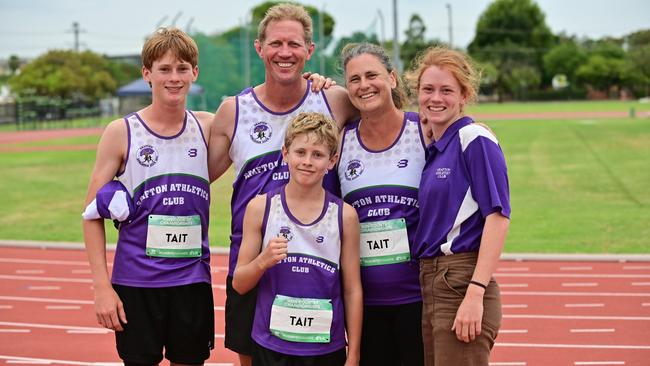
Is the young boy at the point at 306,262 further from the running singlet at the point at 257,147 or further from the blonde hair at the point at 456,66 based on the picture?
the blonde hair at the point at 456,66

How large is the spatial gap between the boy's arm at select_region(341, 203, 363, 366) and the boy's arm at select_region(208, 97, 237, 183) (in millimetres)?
719

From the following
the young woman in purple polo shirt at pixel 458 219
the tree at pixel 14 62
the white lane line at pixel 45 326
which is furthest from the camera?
the tree at pixel 14 62

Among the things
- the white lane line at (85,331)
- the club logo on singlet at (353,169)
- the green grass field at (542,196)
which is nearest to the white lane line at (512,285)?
the green grass field at (542,196)

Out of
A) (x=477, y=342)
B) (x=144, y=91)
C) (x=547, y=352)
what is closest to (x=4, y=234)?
(x=547, y=352)

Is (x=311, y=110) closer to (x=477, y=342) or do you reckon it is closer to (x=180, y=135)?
(x=180, y=135)

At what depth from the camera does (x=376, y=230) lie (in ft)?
12.0

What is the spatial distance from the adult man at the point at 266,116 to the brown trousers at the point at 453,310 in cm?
84

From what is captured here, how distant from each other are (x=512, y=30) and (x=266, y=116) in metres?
98.9

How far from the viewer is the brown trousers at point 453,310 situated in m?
3.31

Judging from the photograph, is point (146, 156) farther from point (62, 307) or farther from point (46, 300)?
point (46, 300)

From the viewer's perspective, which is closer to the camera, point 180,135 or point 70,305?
point 180,135

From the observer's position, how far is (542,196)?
47.3ft

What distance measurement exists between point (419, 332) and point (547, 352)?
113 inches

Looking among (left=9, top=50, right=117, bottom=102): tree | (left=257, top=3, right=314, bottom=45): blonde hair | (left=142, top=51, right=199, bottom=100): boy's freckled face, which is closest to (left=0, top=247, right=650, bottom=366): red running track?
(left=142, top=51, right=199, bottom=100): boy's freckled face
